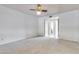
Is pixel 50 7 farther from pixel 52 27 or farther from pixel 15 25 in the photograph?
pixel 52 27

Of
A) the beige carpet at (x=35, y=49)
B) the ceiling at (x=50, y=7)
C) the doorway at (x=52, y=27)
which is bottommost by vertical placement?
the doorway at (x=52, y=27)

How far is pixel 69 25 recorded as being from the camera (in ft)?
15.4

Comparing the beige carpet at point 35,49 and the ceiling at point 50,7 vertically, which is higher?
the ceiling at point 50,7

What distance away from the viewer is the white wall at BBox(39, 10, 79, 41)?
4.32 meters

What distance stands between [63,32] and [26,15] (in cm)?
192

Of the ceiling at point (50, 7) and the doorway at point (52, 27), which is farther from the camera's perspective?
the doorway at point (52, 27)

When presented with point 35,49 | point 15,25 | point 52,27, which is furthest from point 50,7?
point 35,49

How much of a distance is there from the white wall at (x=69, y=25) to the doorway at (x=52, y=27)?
0.31 metres

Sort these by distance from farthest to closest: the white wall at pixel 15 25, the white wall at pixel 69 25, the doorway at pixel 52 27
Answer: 1. the doorway at pixel 52 27
2. the white wall at pixel 69 25
3. the white wall at pixel 15 25

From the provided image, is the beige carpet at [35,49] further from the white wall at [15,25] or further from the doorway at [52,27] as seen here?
the doorway at [52,27]

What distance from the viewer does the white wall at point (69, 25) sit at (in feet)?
14.2

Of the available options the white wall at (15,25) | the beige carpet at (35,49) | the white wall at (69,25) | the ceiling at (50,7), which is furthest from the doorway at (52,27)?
the beige carpet at (35,49)

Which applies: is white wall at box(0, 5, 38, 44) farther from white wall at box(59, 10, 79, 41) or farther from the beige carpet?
white wall at box(59, 10, 79, 41)
